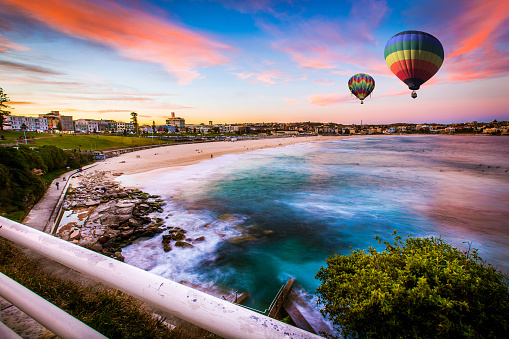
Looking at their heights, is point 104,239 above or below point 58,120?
below

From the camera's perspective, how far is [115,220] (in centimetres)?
1605

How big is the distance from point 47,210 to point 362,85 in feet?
226

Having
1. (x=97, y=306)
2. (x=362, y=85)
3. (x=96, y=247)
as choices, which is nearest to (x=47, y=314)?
(x=97, y=306)

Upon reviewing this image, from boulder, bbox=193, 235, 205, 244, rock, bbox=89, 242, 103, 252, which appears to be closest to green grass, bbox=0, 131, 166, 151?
rock, bbox=89, 242, 103, 252

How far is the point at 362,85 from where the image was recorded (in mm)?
63125

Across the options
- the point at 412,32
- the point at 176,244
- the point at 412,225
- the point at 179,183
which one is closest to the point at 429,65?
the point at 412,32

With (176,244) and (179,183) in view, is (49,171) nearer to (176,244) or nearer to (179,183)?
(179,183)

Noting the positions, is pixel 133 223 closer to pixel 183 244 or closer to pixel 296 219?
pixel 183 244

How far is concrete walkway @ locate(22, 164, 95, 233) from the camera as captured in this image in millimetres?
14346

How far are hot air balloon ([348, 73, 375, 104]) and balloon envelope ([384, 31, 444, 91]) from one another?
19496 millimetres

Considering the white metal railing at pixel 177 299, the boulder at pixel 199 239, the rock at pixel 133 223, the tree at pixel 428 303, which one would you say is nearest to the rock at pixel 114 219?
the rock at pixel 133 223

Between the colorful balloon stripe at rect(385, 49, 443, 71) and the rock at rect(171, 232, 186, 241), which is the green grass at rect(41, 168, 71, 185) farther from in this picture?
the colorful balloon stripe at rect(385, 49, 443, 71)

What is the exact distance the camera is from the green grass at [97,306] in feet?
8.73

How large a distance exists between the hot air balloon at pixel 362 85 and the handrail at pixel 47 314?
7113 centimetres
